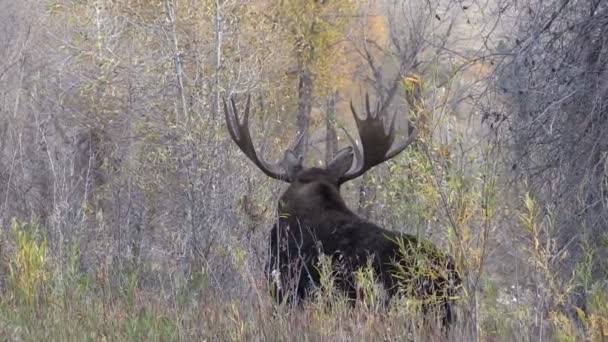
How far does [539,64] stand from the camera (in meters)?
7.40

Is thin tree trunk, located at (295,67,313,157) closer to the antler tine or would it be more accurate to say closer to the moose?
the antler tine

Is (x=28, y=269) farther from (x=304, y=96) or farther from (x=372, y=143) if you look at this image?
(x=304, y=96)

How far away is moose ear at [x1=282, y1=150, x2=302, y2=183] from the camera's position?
29.0ft

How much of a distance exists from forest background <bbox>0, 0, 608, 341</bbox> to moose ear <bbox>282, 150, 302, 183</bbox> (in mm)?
435

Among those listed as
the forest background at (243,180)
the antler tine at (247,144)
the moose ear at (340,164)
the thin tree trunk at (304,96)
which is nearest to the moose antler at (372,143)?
the moose ear at (340,164)

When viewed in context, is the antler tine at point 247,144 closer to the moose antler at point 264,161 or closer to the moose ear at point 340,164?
the moose antler at point 264,161

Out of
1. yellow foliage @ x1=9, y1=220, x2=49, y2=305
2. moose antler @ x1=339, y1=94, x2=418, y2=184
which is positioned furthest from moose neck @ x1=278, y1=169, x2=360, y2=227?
yellow foliage @ x1=9, y1=220, x2=49, y2=305

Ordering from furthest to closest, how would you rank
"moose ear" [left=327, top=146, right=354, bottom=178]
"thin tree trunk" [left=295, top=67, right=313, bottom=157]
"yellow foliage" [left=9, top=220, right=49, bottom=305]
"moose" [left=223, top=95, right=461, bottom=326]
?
"thin tree trunk" [left=295, top=67, right=313, bottom=157], "moose ear" [left=327, top=146, right=354, bottom=178], "moose" [left=223, top=95, right=461, bottom=326], "yellow foliage" [left=9, top=220, right=49, bottom=305]

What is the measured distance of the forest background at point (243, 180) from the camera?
5.30 m

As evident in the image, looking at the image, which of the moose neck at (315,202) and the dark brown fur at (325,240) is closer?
the dark brown fur at (325,240)

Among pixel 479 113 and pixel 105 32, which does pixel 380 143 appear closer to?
pixel 479 113

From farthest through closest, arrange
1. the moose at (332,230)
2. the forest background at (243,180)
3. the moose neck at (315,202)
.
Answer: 1. the moose neck at (315,202)
2. the moose at (332,230)
3. the forest background at (243,180)

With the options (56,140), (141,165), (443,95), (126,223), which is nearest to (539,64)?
(443,95)

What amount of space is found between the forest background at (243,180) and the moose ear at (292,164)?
1.43ft
